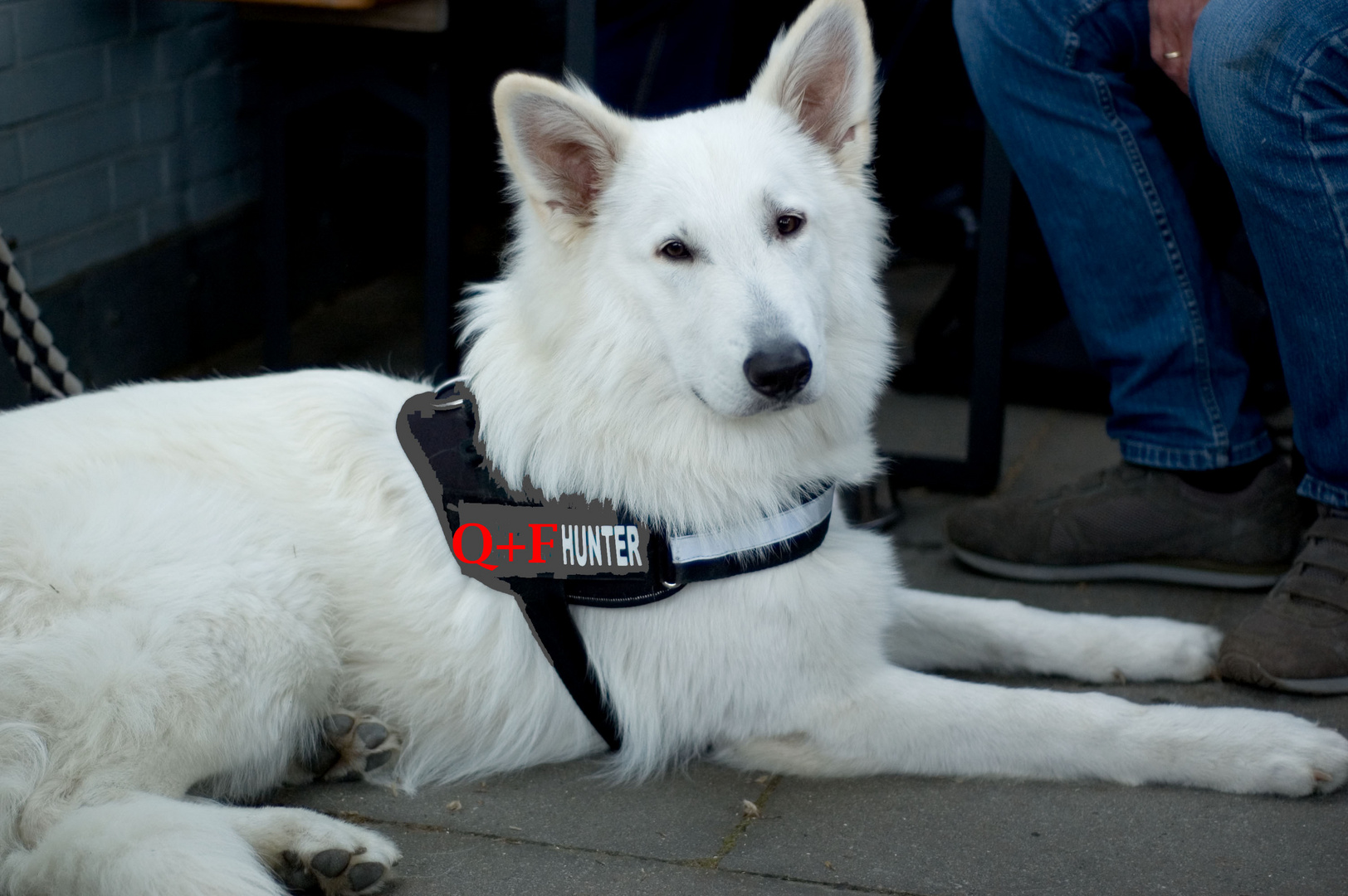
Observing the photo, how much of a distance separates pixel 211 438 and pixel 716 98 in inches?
92.3

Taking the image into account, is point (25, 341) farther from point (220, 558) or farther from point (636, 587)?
point (636, 587)

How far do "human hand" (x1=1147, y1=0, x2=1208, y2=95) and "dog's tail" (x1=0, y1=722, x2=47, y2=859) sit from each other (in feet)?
8.58

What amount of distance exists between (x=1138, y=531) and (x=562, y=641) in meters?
1.58

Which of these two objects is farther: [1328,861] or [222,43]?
[222,43]

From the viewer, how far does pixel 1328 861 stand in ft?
6.46

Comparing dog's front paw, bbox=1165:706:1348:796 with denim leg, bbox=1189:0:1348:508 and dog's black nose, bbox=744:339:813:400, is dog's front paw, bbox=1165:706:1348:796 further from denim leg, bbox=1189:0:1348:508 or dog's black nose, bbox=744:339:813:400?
dog's black nose, bbox=744:339:813:400

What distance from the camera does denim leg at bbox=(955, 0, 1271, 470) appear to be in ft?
9.45

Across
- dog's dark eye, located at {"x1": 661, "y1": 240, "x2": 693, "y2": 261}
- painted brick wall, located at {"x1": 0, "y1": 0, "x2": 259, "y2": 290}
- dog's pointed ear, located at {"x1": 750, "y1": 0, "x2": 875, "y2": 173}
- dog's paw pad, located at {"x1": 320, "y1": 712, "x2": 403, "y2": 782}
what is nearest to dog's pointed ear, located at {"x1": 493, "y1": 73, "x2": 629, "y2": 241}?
dog's dark eye, located at {"x1": 661, "y1": 240, "x2": 693, "y2": 261}

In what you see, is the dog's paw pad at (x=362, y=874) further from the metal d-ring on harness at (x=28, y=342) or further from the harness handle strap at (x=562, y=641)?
the metal d-ring on harness at (x=28, y=342)

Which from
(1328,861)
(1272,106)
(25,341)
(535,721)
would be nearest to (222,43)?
(25,341)

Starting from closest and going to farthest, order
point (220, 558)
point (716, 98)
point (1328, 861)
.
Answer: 1. point (1328, 861)
2. point (220, 558)
3. point (716, 98)

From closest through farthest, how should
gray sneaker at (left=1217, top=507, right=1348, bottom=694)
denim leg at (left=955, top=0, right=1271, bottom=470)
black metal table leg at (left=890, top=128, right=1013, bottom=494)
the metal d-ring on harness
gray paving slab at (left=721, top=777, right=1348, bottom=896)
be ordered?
gray paving slab at (left=721, top=777, right=1348, bottom=896)
gray sneaker at (left=1217, top=507, right=1348, bottom=694)
the metal d-ring on harness
denim leg at (left=955, top=0, right=1271, bottom=470)
black metal table leg at (left=890, top=128, right=1013, bottom=494)

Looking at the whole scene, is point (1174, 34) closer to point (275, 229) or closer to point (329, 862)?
point (329, 862)

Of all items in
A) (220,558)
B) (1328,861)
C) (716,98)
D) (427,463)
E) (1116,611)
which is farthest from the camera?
(716,98)
